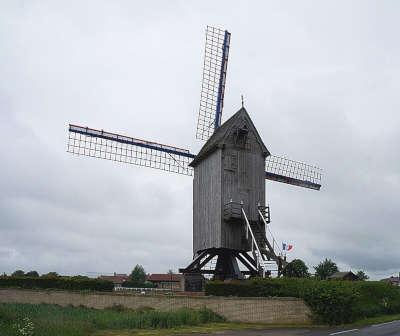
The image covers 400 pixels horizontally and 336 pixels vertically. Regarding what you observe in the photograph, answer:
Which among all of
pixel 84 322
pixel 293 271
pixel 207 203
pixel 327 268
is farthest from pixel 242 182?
pixel 327 268

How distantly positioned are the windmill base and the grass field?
29.1 ft

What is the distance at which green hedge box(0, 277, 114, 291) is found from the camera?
31.7 m

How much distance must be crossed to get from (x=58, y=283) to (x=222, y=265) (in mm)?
10685

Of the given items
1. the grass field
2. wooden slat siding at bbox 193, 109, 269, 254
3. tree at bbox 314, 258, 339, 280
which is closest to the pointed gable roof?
wooden slat siding at bbox 193, 109, 269, 254

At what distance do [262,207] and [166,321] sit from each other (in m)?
14.1

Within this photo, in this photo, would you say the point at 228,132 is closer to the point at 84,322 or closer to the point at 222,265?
the point at 222,265

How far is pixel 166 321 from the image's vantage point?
21938mm

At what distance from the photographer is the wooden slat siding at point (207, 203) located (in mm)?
33469

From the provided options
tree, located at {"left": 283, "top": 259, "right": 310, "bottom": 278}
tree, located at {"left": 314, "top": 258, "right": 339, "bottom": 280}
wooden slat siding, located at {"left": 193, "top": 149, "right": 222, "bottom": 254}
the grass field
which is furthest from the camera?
tree, located at {"left": 314, "top": 258, "right": 339, "bottom": 280}

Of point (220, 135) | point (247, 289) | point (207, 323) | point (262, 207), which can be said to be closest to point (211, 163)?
point (220, 135)

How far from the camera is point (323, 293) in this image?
23766mm

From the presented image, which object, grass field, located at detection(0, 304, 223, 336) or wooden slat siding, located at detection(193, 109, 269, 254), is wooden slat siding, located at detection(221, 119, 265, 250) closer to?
wooden slat siding, located at detection(193, 109, 269, 254)

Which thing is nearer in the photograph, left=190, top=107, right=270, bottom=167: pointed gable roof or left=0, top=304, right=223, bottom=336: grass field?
left=0, top=304, right=223, bottom=336: grass field

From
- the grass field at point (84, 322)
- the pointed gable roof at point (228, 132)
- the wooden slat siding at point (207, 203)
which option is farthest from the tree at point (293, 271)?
the pointed gable roof at point (228, 132)
